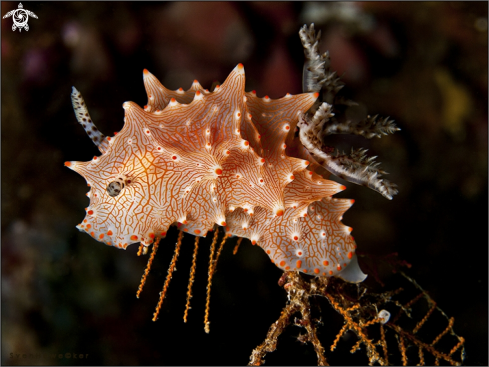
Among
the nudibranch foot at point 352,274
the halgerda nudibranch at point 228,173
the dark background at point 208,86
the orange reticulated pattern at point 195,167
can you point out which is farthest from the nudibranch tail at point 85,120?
the nudibranch foot at point 352,274

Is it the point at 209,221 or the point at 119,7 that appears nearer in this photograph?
the point at 209,221

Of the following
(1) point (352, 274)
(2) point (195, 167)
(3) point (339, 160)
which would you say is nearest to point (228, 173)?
(2) point (195, 167)

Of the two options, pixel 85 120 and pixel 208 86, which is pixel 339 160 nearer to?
pixel 208 86

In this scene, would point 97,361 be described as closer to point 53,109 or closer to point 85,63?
point 53,109

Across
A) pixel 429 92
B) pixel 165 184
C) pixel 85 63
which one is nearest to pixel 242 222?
pixel 165 184

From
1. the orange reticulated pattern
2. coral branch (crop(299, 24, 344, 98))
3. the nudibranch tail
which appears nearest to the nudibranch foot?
the orange reticulated pattern

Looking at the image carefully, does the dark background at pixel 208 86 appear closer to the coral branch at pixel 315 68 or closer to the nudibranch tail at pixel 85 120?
the coral branch at pixel 315 68

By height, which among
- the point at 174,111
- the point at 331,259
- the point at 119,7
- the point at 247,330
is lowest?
the point at 247,330

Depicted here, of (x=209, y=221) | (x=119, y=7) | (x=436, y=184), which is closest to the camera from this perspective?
(x=209, y=221)

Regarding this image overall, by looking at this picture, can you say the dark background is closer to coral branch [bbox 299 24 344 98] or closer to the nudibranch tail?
coral branch [bbox 299 24 344 98]
